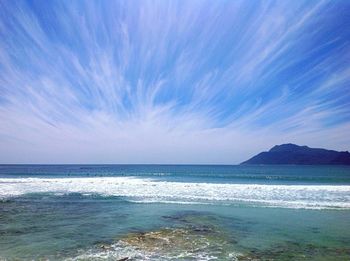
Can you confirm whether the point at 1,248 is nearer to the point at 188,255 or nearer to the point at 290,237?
the point at 188,255

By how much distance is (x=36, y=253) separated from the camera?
976cm

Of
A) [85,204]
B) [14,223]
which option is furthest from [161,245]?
[85,204]

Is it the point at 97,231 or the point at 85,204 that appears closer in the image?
the point at 97,231

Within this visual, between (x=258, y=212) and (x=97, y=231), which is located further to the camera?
(x=258, y=212)

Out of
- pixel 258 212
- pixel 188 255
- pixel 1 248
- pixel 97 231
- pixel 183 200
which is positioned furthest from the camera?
pixel 183 200

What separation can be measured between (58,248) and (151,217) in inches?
264

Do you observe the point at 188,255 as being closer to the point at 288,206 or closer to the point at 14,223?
the point at 14,223

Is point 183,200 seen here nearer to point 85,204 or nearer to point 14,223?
point 85,204

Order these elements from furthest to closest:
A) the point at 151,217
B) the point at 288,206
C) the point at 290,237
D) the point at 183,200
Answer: the point at 183,200
the point at 288,206
the point at 151,217
the point at 290,237

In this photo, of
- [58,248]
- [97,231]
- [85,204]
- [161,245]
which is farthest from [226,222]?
[85,204]

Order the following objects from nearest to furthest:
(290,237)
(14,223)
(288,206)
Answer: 1. (290,237)
2. (14,223)
3. (288,206)

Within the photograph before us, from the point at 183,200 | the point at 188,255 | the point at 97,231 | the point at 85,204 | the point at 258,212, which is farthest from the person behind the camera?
the point at 183,200

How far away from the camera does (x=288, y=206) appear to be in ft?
67.0

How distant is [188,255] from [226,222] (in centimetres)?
588
